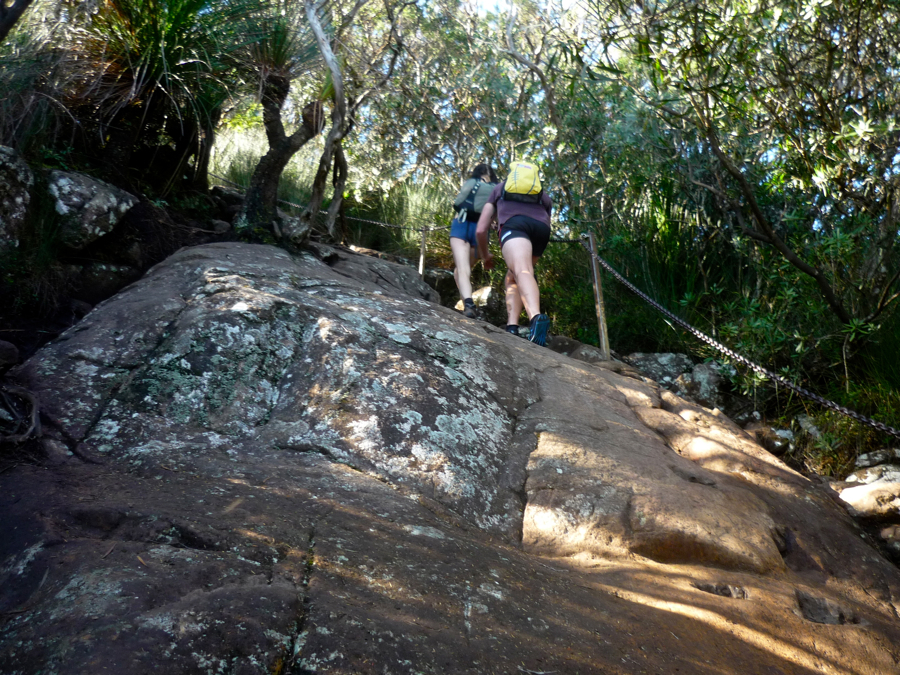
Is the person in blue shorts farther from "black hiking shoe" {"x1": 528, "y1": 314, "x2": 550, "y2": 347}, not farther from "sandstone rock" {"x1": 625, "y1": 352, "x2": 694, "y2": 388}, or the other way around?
"sandstone rock" {"x1": 625, "y1": 352, "x2": 694, "y2": 388}

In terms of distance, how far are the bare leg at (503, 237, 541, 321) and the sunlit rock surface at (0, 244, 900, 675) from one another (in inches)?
31.1

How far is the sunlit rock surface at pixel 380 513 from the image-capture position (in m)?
1.55

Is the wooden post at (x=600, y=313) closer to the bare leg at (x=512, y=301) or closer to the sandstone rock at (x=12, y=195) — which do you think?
the bare leg at (x=512, y=301)

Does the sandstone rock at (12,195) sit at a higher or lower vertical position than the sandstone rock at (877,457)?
higher

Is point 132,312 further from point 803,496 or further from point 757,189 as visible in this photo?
point 757,189

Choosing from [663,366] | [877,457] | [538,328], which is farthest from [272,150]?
[877,457]

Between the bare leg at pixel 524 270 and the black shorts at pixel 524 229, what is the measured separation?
0.04m

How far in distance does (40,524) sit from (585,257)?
6.23m

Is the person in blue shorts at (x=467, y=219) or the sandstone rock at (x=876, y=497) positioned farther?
the person in blue shorts at (x=467, y=219)

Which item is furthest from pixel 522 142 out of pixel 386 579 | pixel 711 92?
pixel 386 579

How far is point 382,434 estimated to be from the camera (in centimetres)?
281

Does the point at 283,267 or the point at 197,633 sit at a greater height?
the point at 283,267

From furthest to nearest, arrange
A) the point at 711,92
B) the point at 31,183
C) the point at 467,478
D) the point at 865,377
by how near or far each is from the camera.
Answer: the point at 865,377
the point at 711,92
the point at 31,183
the point at 467,478

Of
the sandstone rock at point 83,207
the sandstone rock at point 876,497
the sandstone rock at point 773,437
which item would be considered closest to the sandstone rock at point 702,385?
the sandstone rock at point 773,437
